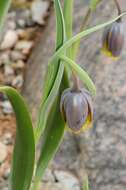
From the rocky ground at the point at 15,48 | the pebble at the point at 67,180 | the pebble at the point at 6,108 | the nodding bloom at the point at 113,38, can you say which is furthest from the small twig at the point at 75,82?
the pebble at the point at 6,108

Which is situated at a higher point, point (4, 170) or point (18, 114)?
point (18, 114)

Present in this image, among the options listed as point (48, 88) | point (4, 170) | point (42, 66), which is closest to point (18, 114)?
point (48, 88)

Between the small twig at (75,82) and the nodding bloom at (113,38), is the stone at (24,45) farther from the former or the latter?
the small twig at (75,82)

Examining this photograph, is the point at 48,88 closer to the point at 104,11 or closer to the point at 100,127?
the point at 100,127

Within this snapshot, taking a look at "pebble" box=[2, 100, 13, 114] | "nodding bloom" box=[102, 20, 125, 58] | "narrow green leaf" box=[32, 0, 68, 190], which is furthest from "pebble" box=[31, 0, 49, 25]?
"narrow green leaf" box=[32, 0, 68, 190]

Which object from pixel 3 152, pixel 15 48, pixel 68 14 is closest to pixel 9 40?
pixel 15 48

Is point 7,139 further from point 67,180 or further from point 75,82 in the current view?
point 75,82
